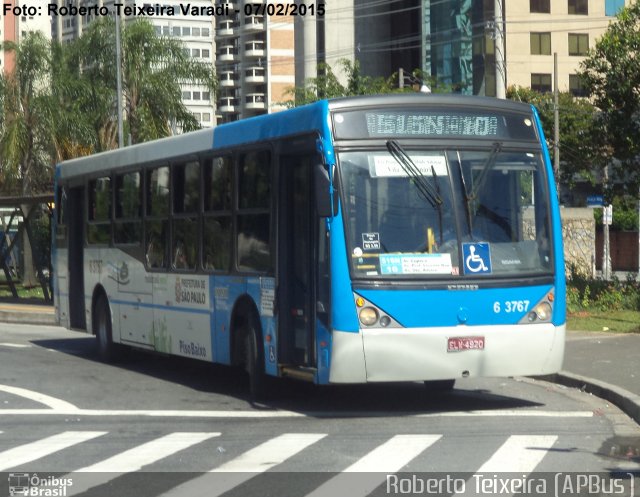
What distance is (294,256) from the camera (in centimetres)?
1293

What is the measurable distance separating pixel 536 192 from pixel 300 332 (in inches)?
109

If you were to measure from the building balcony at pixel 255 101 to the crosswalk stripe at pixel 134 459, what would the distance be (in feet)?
328

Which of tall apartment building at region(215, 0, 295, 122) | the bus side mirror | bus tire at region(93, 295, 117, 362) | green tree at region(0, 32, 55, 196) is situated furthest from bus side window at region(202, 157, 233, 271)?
tall apartment building at region(215, 0, 295, 122)

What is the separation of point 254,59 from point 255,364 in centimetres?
9985

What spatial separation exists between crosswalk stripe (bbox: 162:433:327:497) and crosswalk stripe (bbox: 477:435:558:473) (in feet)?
5.32

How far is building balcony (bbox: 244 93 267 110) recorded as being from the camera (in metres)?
111

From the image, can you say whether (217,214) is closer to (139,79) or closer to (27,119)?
(139,79)

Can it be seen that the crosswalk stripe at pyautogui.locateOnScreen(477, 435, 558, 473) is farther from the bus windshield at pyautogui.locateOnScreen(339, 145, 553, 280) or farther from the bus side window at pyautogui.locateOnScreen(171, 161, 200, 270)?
the bus side window at pyautogui.locateOnScreen(171, 161, 200, 270)

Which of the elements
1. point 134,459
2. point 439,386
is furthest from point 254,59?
point 134,459

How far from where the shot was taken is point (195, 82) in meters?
45.2

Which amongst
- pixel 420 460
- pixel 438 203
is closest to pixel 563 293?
pixel 438 203

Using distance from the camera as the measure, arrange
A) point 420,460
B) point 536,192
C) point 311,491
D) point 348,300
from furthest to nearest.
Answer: point 536,192 → point 348,300 → point 420,460 → point 311,491

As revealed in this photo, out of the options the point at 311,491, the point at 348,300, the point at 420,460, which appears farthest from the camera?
the point at 348,300

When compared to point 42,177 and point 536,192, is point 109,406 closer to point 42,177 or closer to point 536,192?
point 536,192
